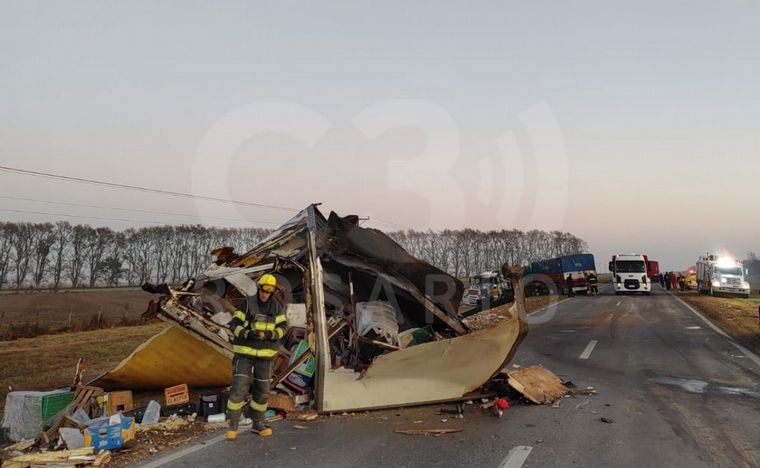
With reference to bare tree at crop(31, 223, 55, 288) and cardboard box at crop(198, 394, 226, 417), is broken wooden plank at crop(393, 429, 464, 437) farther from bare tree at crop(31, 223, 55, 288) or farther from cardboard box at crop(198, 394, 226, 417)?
bare tree at crop(31, 223, 55, 288)

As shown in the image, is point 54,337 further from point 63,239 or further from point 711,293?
point 63,239

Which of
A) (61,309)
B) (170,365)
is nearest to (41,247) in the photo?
(61,309)

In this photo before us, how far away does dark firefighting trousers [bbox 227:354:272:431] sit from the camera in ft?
19.3

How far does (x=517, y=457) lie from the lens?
4.75 m

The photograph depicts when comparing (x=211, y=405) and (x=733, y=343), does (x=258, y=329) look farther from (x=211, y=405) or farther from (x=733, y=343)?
(x=733, y=343)

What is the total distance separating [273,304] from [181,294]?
6.42 ft

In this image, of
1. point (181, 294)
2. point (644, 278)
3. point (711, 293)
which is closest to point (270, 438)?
point (181, 294)

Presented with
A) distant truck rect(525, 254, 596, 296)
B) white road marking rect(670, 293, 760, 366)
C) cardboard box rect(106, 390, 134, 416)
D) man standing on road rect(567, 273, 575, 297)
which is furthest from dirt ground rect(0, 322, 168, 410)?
distant truck rect(525, 254, 596, 296)

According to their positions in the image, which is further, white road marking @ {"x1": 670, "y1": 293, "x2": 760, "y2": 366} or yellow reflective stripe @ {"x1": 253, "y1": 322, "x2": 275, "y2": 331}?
white road marking @ {"x1": 670, "y1": 293, "x2": 760, "y2": 366}

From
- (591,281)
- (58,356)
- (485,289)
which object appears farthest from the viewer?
(591,281)

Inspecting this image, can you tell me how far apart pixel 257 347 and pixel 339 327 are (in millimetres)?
1968

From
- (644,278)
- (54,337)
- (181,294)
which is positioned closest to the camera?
(181,294)

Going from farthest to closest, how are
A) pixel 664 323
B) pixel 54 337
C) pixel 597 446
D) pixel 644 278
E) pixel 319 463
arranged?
pixel 644 278, pixel 54 337, pixel 664 323, pixel 597 446, pixel 319 463

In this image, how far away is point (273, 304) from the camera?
613 cm
